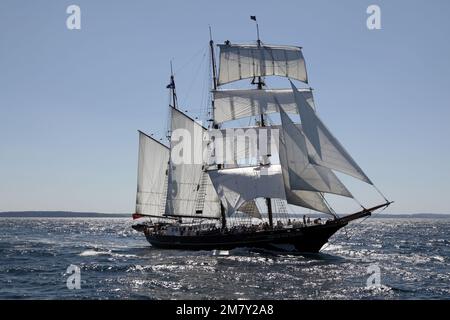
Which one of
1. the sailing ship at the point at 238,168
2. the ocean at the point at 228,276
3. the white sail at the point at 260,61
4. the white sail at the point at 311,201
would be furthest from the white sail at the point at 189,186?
the white sail at the point at 311,201

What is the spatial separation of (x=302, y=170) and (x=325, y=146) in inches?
190

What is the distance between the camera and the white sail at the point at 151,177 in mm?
73500

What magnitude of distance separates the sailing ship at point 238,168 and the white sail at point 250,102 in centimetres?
13

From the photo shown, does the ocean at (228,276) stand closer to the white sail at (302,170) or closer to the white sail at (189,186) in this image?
the white sail at (302,170)

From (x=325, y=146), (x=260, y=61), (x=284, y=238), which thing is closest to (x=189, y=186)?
(x=284, y=238)

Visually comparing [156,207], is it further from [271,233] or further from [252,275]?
[252,275]

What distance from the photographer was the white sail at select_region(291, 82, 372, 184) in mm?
49153

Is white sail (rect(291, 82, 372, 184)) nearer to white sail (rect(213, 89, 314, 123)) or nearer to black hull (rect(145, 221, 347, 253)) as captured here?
black hull (rect(145, 221, 347, 253))

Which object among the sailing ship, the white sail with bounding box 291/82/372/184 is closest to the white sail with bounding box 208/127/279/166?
the sailing ship

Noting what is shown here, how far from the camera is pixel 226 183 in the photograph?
63.3 metres

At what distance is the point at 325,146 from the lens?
51.3 m

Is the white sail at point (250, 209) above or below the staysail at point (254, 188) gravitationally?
below

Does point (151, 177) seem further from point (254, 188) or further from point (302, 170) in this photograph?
point (302, 170)
